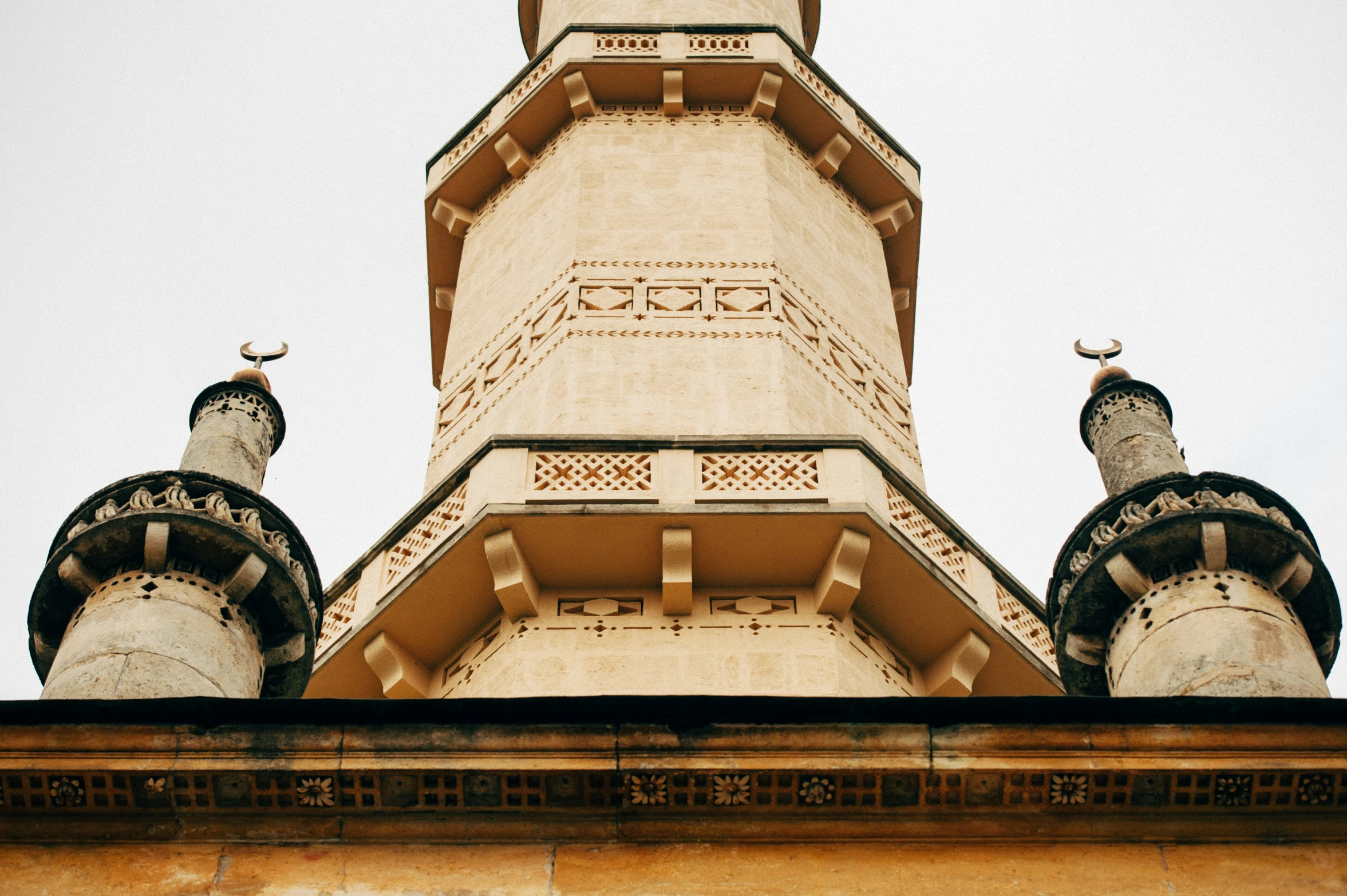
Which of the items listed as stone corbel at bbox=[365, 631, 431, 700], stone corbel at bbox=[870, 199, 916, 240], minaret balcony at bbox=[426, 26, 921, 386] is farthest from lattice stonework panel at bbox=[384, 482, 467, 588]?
stone corbel at bbox=[870, 199, 916, 240]

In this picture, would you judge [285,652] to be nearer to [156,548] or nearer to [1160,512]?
[156,548]

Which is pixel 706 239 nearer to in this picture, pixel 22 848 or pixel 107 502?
pixel 107 502

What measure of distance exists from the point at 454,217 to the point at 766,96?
327 centimetres

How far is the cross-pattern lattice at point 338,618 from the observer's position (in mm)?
11766

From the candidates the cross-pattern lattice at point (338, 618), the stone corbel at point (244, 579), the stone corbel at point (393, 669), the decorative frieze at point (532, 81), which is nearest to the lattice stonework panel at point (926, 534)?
the stone corbel at point (393, 669)

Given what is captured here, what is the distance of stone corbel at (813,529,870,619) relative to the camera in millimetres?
11016

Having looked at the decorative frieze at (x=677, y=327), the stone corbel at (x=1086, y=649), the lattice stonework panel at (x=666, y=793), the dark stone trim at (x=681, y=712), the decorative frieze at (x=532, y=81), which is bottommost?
the lattice stonework panel at (x=666, y=793)

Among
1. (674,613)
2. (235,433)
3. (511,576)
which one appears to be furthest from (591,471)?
(235,433)

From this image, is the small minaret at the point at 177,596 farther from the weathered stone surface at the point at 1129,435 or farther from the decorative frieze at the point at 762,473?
the weathered stone surface at the point at 1129,435

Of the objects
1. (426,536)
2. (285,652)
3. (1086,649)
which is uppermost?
(426,536)

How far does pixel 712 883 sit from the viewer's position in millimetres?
7023

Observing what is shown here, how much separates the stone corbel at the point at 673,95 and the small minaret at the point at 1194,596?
7.07 meters

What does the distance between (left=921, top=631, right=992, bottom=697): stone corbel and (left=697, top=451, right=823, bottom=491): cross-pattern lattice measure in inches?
57.6

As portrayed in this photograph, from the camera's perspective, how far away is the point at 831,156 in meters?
16.8
